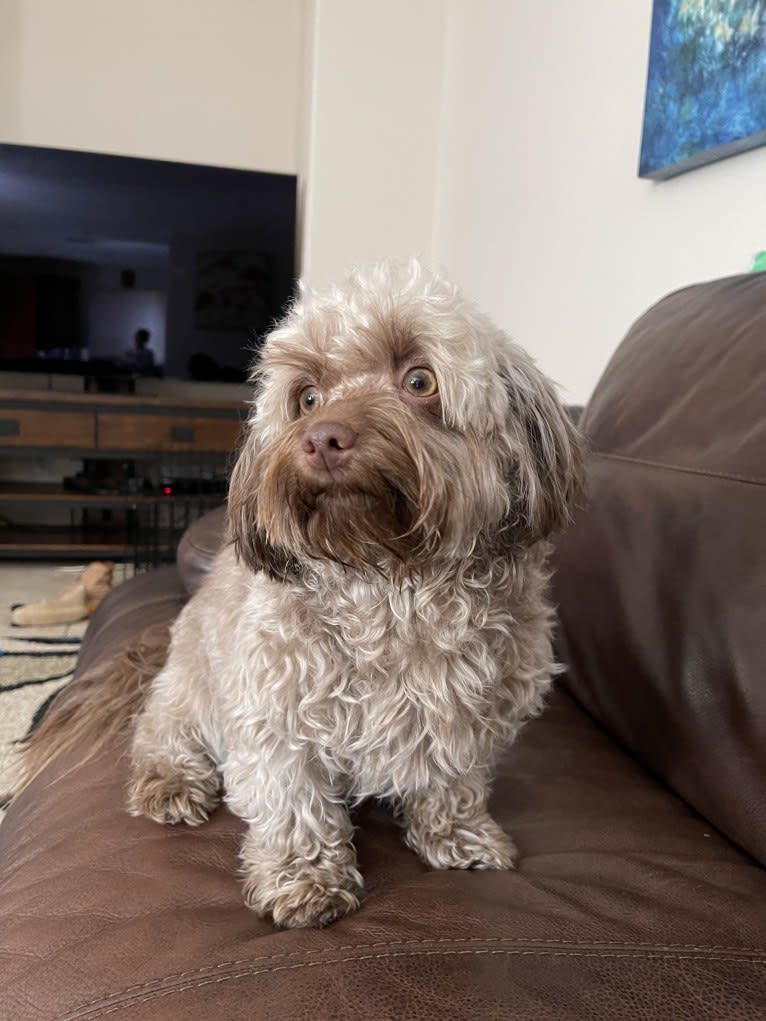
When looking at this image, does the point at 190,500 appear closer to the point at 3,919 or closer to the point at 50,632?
the point at 50,632

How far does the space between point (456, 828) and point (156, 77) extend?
430 cm

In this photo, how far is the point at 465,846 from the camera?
0.97 meters

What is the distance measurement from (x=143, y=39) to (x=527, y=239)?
2.60 m

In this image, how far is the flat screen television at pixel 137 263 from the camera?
3.99 meters

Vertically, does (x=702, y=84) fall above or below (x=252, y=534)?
above

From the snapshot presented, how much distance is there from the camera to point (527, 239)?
2855mm

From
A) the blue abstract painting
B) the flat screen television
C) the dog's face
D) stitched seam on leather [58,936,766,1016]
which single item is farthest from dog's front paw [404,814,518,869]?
the flat screen television

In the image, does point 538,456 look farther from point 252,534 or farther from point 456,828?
point 456,828

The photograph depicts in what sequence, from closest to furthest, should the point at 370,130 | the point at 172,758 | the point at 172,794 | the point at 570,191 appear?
the point at 172,794, the point at 172,758, the point at 570,191, the point at 370,130

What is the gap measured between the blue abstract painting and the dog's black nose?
1.23 metres

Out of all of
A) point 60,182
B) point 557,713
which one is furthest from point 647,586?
point 60,182

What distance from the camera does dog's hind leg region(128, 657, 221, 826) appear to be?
1045 mm

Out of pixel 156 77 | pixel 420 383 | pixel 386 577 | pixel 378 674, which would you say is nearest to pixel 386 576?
pixel 386 577

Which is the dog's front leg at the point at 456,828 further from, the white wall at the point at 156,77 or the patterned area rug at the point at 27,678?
the white wall at the point at 156,77
